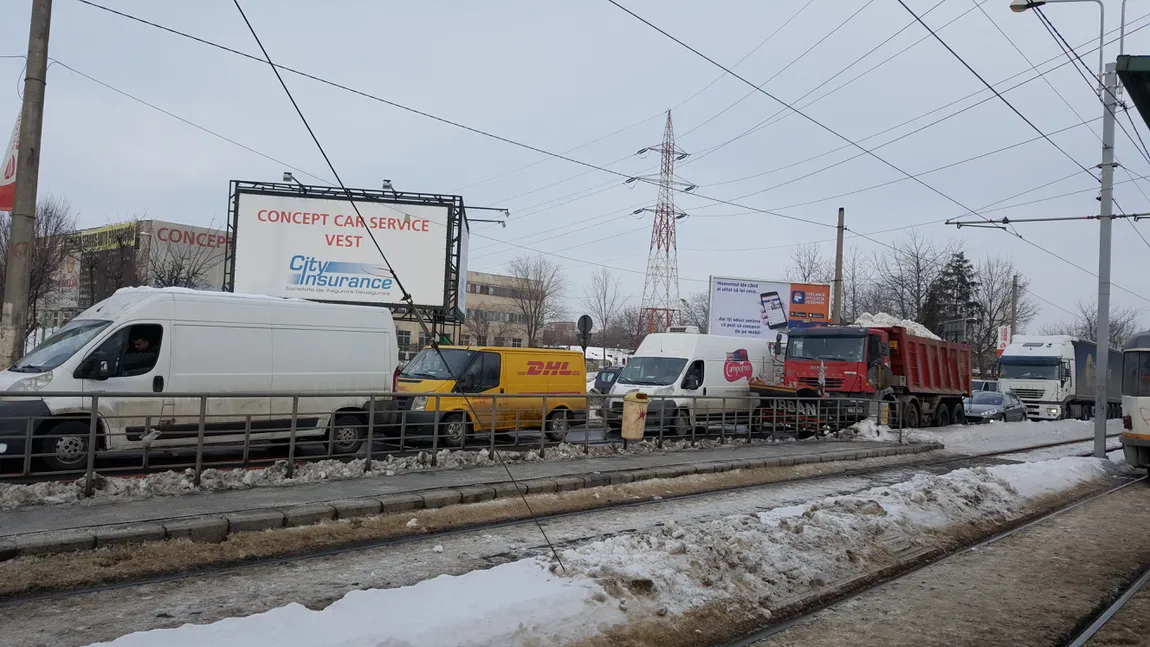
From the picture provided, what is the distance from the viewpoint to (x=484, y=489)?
9812 millimetres

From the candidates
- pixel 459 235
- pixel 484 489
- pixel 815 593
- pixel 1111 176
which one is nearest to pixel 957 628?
pixel 815 593

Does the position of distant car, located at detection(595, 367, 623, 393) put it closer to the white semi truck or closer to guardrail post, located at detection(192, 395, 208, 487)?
the white semi truck

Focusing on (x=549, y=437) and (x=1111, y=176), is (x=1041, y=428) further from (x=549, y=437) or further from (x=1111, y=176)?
(x=549, y=437)

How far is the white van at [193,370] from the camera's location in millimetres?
9234

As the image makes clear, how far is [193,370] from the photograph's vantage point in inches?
443

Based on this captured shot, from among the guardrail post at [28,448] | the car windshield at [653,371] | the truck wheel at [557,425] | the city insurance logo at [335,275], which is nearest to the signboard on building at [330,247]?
the city insurance logo at [335,275]

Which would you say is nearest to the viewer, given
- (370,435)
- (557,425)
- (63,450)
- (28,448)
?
(28,448)

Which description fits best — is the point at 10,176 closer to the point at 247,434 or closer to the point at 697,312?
the point at 247,434

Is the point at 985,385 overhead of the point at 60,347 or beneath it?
beneath

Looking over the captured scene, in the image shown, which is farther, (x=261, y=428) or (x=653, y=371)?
(x=653, y=371)

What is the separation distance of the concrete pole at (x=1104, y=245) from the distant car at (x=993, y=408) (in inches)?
513

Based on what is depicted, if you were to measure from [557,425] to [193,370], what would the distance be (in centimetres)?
622

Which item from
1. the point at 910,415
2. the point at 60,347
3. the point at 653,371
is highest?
the point at 60,347

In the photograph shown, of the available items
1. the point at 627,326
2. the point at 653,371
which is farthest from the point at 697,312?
the point at 653,371
